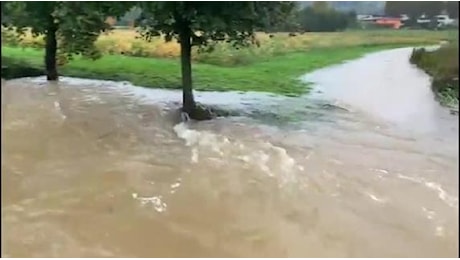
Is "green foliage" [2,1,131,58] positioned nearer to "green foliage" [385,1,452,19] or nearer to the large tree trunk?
the large tree trunk

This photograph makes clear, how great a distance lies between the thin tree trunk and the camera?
4.17m

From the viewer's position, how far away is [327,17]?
134cm

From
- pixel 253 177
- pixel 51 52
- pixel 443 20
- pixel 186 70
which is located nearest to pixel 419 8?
pixel 443 20

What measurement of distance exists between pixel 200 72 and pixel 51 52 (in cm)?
115

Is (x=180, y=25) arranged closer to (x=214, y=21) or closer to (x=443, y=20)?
(x=214, y=21)

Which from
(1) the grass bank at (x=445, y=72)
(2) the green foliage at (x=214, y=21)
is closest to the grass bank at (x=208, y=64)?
(2) the green foliage at (x=214, y=21)

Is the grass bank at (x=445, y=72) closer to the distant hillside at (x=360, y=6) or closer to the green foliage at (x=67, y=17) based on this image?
the distant hillside at (x=360, y=6)

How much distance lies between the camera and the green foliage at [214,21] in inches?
123

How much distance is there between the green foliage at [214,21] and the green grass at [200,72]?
24cm

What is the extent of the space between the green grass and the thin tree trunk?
9cm

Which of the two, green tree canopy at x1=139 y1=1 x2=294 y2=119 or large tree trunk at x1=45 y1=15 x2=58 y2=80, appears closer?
green tree canopy at x1=139 y1=1 x2=294 y2=119

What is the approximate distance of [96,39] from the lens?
3318 mm

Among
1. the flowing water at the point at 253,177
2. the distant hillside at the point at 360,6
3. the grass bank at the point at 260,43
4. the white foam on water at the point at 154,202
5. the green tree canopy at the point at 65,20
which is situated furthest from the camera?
the white foam on water at the point at 154,202

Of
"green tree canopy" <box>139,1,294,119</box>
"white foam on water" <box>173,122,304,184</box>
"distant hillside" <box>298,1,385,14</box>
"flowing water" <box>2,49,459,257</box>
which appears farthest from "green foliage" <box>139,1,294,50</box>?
"distant hillside" <box>298,1,385,14</box>
